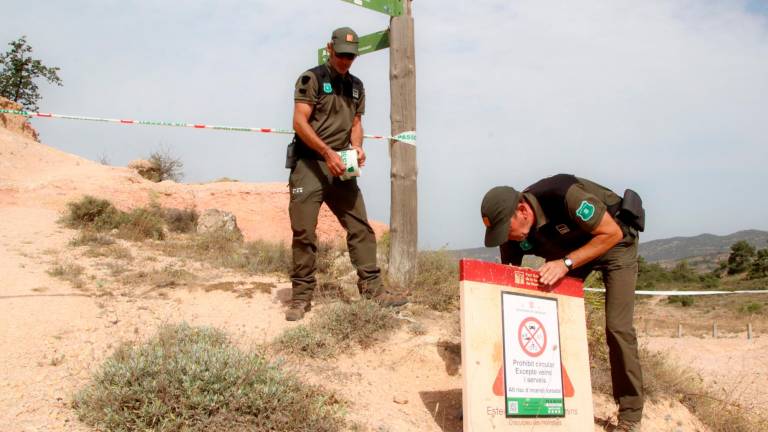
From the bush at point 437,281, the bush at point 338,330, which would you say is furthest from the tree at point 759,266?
the bush at point 338,330

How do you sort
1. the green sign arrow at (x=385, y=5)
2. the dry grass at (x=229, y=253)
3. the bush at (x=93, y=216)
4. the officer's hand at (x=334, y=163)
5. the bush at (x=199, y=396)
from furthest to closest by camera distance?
the bush at (x=93, y=216)
the dry grass at (x=229, y=253)
the green sign arrow at (x=385, y=5)
the officer's hand at (x=334, y=163)
the bush at (x=199, y=396)

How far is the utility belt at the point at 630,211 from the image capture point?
368 centimetres

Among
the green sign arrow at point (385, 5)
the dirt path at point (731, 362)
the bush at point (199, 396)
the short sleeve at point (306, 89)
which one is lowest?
the dirt path at point (731, 362)

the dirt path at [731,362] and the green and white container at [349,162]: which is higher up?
the green and white container at [349,162]

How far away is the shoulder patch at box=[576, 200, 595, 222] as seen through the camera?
134 inches

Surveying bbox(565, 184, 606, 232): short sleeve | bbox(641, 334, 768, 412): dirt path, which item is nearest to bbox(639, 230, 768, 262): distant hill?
bbox(641, 334, 768, 412): dirt path

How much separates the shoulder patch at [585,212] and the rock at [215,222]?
6813 mm

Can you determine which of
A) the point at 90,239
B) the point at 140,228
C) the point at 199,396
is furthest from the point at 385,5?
the point at 140,228

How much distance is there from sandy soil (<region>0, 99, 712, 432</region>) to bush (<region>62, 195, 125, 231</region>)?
0.47 m

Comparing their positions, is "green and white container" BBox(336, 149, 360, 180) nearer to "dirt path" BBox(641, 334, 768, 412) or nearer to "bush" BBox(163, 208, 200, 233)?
"dirt path" BBox(641, 334, 768, 412)

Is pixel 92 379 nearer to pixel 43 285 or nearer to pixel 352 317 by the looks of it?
pixel 352 317

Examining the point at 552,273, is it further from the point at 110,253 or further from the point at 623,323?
the point at 110,253

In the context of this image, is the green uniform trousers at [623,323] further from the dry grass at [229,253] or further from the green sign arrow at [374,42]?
the dry grass at [229,253]

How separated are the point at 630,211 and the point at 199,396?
2561mm
